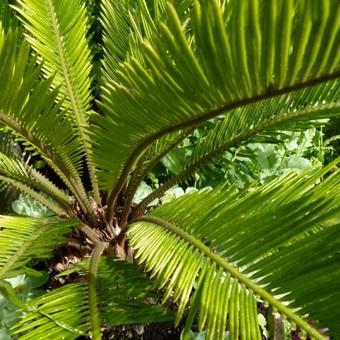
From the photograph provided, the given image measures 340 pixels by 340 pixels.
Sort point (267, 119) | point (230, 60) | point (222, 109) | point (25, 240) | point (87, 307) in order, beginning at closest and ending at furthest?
point (230, 60), point (222, 109), point (87, 307), point (25, 240), point (267, 119)

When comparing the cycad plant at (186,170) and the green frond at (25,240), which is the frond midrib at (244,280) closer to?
the cycad plant at (186,170)

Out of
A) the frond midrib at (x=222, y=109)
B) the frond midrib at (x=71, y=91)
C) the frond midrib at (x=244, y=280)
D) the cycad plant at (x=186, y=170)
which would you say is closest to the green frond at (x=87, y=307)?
the cycad plant at (x=186, y=170)

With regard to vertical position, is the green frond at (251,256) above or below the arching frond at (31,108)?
below

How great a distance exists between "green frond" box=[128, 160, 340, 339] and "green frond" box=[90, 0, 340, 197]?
257 millimetres

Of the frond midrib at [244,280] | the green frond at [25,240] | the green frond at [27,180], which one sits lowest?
the frond midrib at [244,280]

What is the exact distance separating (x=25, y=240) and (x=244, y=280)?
56cm

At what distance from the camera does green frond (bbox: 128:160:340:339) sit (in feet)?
3.27

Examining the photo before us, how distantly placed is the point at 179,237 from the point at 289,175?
313mm

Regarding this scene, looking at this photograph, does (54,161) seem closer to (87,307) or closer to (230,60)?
(87,307)

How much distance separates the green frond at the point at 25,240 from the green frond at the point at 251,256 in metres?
0.22

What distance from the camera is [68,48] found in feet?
5.62

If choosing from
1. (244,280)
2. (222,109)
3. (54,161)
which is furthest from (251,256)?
(54,161)

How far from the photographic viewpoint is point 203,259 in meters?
1.17

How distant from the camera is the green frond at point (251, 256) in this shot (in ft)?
3.27
